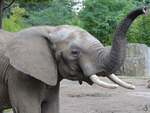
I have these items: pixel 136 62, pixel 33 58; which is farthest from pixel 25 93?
pixel 136 62

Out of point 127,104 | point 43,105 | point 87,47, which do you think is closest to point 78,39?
point 87,47

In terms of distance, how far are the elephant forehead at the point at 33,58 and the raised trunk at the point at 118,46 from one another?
588 millimetres

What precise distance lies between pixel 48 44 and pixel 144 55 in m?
13.5

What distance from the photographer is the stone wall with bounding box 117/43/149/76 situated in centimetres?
1623

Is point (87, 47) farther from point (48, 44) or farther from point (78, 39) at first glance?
point (48, 44)

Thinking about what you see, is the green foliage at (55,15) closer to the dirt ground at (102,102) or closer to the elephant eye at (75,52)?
the dirt ground at (102,102)

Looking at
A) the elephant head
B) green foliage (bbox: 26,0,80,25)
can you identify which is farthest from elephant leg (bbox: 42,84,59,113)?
green foliage (bbox: 26,0,80,25)

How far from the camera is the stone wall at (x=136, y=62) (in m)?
16.2

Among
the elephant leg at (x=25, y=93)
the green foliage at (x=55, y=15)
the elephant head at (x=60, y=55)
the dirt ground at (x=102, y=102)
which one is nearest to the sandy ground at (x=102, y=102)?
the dirt ground at (x=102, y=102)

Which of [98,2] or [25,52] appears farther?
[98,2]

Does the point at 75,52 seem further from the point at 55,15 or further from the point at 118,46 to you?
the point at 55,15

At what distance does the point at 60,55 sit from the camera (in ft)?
10.7

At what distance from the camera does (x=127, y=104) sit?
7.41m

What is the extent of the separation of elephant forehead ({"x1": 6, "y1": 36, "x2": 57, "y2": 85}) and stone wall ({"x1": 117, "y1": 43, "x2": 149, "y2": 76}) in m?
13.3
